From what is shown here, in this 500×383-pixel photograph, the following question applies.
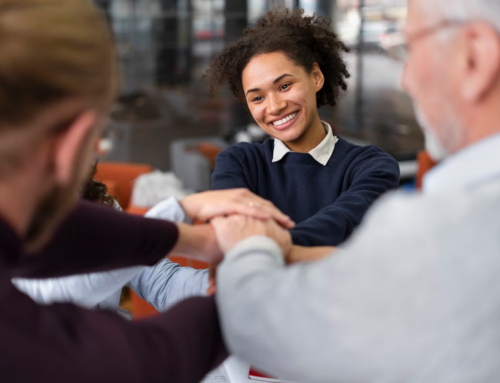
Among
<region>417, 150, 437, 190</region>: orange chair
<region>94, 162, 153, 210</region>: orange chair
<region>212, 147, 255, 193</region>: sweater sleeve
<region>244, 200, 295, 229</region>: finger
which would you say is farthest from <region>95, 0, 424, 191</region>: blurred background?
<region>244, 200, 295, 229</region>: finger

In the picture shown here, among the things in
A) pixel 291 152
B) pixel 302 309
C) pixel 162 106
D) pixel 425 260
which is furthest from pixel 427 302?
pixel 162 106

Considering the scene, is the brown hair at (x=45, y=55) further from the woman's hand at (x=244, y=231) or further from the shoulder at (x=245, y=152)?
the shoulder at (x=245, y=152)

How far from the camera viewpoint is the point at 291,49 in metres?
1.78

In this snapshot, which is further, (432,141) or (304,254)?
(304,254)

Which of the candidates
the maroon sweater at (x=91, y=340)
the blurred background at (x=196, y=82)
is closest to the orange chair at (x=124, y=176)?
the blurred background at (x=196, y=82)

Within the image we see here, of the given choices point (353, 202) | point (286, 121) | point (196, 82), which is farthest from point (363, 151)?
point (196, 82)

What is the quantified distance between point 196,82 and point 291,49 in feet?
19.9

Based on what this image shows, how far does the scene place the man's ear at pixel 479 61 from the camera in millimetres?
749

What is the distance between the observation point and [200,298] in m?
0.87

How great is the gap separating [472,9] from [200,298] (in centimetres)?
57

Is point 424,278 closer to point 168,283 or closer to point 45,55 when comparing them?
point 45,55

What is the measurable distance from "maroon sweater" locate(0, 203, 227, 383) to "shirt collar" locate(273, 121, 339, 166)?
3.07 ft

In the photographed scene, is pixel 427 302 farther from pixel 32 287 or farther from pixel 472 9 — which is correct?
pixel 32 287

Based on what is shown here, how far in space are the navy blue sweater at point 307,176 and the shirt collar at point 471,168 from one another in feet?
1.96
